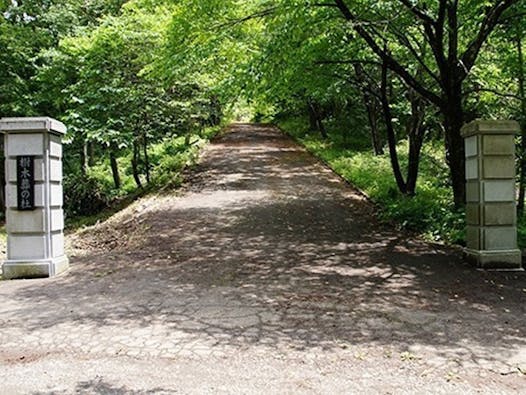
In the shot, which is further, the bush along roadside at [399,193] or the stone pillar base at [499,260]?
the bush along roadside at [399,193]

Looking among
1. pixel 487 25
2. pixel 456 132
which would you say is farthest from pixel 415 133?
pixel 487 25

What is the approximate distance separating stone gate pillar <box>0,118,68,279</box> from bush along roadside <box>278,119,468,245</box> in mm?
6208

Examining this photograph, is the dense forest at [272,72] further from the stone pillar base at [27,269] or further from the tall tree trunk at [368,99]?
the stone pillar base at [27,269]

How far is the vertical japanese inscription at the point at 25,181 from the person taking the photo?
656cm

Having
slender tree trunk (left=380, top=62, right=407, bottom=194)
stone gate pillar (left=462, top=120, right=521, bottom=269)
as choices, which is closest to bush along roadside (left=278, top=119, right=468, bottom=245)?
slender tree trunk (left=380, top=62, right=407, bottom=194)

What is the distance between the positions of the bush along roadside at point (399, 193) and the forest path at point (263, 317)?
57 centimetres

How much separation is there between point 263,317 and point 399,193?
24.5ft

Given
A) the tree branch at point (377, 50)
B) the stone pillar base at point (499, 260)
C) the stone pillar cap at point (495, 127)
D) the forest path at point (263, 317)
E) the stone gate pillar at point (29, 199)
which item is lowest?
the forest path at point (263, 317)

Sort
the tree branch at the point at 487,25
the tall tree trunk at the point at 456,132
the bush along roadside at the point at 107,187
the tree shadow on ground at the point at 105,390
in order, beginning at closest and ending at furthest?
the tree shadow on ground at the point at 105,390
the tree branch at the point at 487,25
the tall tree trunk at the point at 456,132
the bush along roadside at the point at 107,187

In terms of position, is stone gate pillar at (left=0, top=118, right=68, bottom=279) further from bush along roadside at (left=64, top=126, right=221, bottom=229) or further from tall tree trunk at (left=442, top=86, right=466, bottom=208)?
tall tree trunk at (left=442, top=86, right=466, bottom=208)

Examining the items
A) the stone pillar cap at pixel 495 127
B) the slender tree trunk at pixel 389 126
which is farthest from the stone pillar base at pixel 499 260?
the slender tree trunk at pixel 389 126

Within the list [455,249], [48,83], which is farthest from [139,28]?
[455,249]

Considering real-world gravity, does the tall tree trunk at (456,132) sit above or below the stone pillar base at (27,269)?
above

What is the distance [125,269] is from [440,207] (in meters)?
6.18
